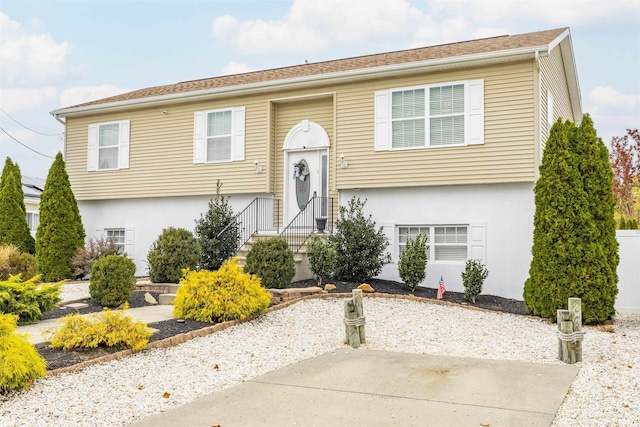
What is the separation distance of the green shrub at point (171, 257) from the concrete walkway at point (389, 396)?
5383mm

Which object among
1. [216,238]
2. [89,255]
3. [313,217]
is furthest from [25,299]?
[313,217]

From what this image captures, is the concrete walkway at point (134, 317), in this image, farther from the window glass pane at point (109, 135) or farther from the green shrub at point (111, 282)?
the window glass pane at point (109, 135)

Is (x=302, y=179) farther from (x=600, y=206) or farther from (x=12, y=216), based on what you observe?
(x=12, y=216)

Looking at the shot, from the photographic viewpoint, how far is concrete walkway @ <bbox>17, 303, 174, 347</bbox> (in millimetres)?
6456

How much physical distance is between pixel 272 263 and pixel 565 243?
467 cm

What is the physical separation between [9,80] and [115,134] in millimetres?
16705

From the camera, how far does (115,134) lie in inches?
615

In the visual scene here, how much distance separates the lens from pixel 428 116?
11.8 meters

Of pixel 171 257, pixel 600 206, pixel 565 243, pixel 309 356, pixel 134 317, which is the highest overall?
pixel 600 206

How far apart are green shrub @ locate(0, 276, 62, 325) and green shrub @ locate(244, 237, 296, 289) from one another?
310 cm

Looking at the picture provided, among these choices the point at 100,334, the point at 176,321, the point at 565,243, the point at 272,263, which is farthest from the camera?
the point at 272,263

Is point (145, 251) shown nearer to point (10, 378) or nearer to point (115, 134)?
point (115, 134)

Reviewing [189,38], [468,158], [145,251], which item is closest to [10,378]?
[468,158]

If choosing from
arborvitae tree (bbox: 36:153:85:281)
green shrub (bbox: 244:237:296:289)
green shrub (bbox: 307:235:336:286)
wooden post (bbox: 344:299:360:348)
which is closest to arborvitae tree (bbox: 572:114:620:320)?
wooden post (bbox: 344:299:360:348)
